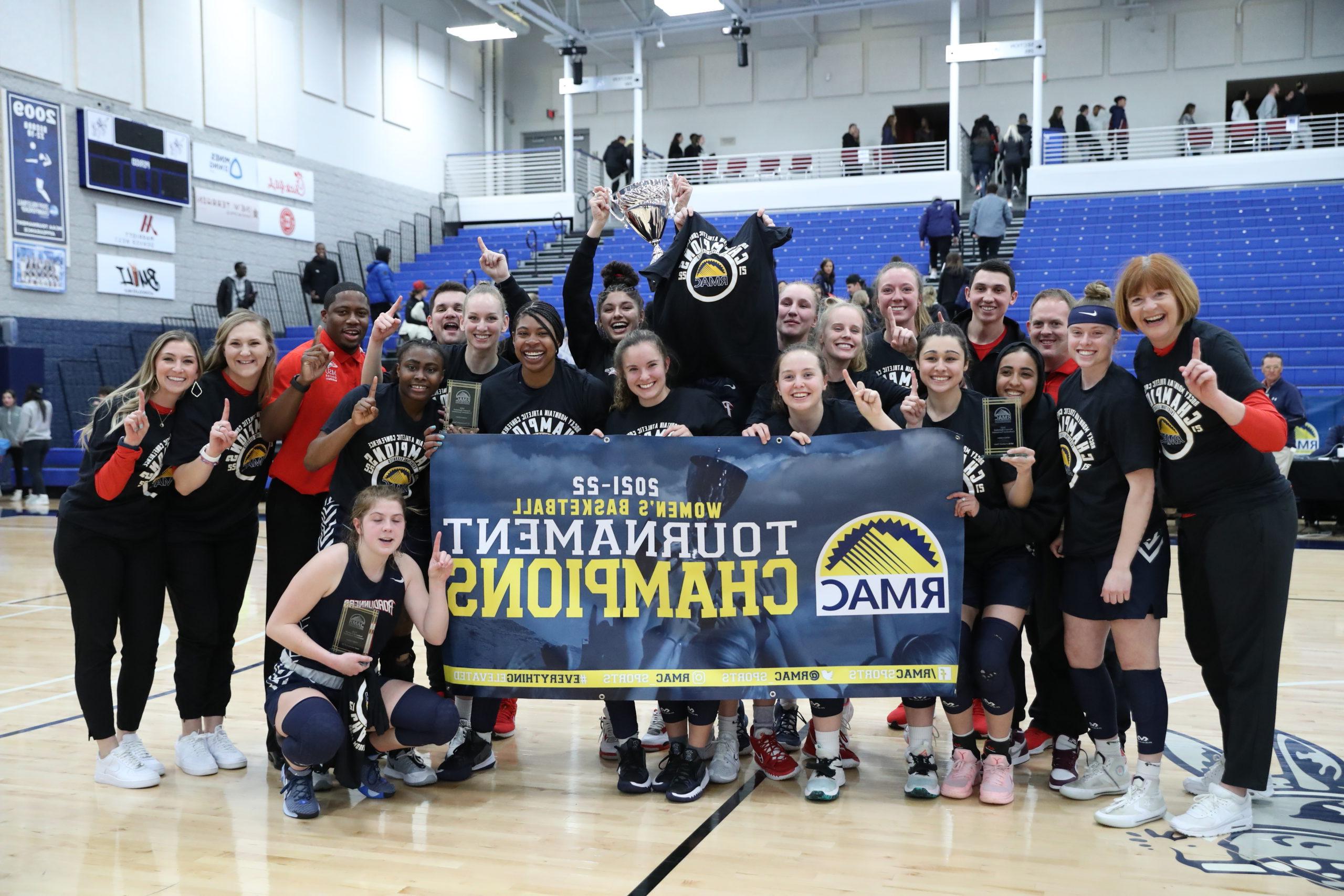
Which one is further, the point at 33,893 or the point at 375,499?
the point at 375,499

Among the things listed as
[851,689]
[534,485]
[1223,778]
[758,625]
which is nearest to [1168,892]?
[1223,778]

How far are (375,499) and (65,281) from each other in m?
14.3

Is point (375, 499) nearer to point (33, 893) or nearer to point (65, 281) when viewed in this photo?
point (33, 893)

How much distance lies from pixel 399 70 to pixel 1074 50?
46.0 ft

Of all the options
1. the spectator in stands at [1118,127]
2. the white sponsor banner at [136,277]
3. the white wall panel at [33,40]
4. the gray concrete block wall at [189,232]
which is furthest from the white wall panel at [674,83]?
the white wall panel at [33,40]

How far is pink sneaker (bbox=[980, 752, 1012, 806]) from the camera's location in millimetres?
3734

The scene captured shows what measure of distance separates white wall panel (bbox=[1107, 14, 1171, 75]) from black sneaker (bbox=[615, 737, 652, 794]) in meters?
22.2

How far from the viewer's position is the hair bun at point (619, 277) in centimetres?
459

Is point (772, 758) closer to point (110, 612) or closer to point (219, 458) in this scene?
point (219, 458)

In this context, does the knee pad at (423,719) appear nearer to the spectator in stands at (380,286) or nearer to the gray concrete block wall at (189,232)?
the spectator in stands at (380,286)

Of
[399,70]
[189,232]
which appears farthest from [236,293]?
[399,70]

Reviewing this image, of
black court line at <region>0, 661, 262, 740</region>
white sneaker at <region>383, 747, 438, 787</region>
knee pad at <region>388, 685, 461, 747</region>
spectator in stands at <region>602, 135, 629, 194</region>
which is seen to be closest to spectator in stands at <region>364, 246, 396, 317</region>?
spectator in stands at <region>602, 135, 629, 194</region>

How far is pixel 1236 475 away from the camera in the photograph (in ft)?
11.1

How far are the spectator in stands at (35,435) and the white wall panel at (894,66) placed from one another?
17466mm
